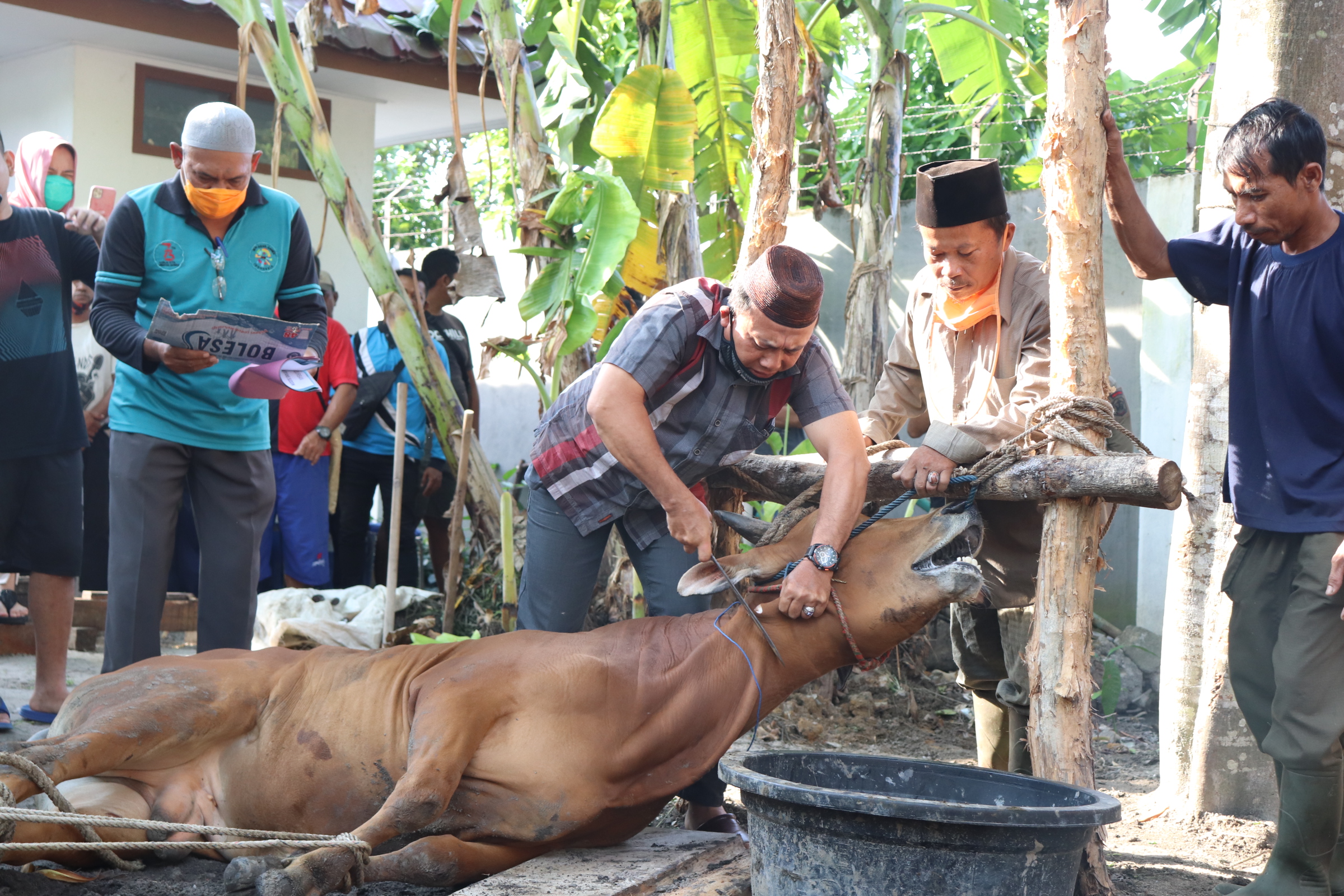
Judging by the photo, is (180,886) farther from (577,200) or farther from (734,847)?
(577,200)

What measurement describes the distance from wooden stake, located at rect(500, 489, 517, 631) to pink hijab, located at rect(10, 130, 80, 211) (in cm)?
268

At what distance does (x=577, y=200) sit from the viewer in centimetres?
555

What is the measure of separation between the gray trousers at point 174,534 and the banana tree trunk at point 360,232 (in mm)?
2086

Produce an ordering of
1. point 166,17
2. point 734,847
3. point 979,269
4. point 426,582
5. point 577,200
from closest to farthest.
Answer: point 734,847, point 979,269, point 577,200, point 166,17, point 426,582

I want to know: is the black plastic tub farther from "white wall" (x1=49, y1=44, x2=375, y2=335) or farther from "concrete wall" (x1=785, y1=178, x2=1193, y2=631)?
"white wall" (x1=49, y1=44, x2=375, y2=335)

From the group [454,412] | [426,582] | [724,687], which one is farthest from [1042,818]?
[426,582]

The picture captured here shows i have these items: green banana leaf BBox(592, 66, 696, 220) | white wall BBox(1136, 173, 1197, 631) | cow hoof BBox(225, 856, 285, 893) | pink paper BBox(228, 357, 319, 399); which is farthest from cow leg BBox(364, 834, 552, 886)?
white wall BBox(1136, 173, 1197, 631)

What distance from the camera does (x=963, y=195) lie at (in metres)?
3.52

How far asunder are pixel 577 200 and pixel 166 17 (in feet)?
12.3

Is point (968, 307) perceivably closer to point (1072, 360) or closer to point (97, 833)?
point (1072, 360)

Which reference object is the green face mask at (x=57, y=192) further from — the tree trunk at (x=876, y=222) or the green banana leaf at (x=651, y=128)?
the tree trunk at (x=876, y=222)

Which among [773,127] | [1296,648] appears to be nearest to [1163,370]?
[773,127]

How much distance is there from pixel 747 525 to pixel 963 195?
118 centimetres

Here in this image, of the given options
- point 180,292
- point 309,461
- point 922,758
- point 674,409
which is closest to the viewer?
point 674,409
